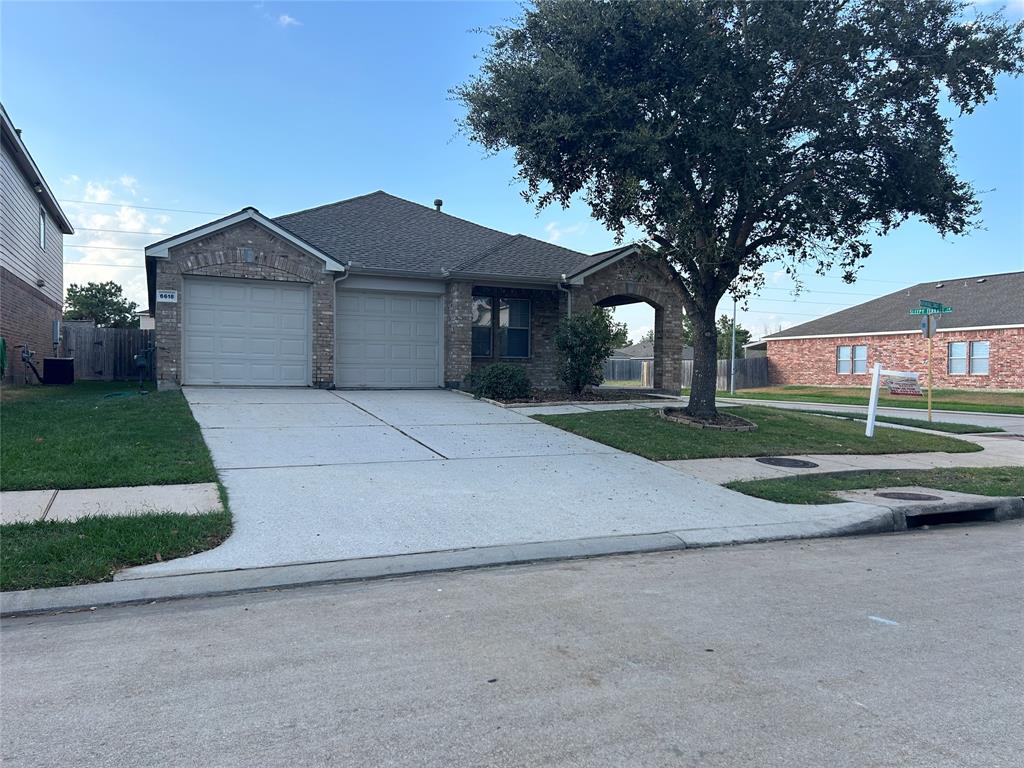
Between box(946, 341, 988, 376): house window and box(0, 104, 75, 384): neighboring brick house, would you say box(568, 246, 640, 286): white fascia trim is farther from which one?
box(946, 341, 988, 376): house window

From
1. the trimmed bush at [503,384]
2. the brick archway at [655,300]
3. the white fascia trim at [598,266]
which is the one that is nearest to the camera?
the trimmed bush at [503,384]

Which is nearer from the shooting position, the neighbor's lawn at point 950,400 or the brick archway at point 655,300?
the brick archway at point 655,300

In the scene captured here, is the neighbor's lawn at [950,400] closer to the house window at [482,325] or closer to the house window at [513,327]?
the house window at [513,327]

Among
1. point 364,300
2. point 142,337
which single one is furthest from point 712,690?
point 142,337

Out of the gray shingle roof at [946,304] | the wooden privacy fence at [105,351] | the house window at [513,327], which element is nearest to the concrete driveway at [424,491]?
the house window at [513,327]

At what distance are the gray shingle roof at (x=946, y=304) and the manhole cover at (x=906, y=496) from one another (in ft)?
78.5

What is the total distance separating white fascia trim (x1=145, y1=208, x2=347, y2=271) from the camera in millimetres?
15297

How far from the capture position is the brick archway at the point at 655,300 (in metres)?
18.7

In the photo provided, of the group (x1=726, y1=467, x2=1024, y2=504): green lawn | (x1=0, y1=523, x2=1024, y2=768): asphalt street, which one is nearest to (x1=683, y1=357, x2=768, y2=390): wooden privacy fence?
(x1=726, y1=467, x2=1024, y2=504): green lawn

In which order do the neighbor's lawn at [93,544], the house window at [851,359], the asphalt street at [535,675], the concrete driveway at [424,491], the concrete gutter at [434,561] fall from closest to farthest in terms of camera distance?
the asphalt street at [535,675] → the concrete gutter at [434,561] → the neighbor's lawn at [93,544] → the concrete driveway at [424,491] → the house window at [851,359]

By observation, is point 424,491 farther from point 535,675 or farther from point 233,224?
point 233,224

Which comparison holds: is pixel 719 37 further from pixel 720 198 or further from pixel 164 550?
pixel 164 550

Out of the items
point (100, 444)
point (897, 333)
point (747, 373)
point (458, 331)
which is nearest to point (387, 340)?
point (458, 331)

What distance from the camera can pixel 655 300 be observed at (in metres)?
19.3
